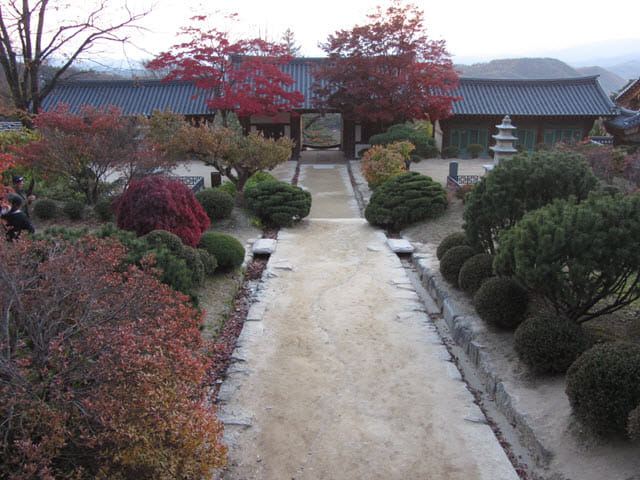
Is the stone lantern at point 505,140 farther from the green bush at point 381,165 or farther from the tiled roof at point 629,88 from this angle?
the tiled roof at point 629,88

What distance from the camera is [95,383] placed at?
3506 millimetres

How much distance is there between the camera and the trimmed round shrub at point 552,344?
524cm

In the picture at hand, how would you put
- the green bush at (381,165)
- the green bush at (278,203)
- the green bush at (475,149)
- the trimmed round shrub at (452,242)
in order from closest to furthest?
the trimmed round shrub at (452,242) < the green bush at (278,203) < the green bush at (381,165) < the green bush at (475,149)

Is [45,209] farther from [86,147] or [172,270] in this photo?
A: [172,270]

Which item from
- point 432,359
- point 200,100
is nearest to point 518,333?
point 432,359

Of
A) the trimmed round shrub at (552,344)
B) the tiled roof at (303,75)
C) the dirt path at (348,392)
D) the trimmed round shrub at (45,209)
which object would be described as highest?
the tiled roof at (303,75)

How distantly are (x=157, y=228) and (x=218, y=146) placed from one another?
555 centimetres

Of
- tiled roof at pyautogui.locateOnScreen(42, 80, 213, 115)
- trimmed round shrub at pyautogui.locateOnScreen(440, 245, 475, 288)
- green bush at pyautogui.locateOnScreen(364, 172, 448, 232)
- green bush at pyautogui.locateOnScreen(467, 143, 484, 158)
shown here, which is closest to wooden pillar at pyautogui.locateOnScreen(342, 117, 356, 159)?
green bush at pyautogui.locateOnScreen(467, 143, 484, 158)

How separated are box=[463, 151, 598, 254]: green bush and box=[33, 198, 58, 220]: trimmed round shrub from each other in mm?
9889

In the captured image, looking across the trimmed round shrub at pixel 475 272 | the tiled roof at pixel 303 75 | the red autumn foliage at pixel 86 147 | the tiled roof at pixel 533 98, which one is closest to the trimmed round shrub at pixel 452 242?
the trimmed round shrub at pixel 475 272

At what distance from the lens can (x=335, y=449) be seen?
4.55 m

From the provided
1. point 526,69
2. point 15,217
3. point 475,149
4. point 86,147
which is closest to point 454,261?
point 15,217

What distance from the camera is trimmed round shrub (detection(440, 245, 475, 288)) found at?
8.06 m

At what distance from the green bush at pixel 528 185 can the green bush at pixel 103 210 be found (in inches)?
335
